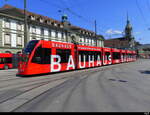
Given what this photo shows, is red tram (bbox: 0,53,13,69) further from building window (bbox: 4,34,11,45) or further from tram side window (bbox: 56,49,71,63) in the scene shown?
tram side window (bbox: 56,49,71,63)

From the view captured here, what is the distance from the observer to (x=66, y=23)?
2055 inches

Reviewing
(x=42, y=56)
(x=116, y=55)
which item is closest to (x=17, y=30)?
(x=42, y=56)

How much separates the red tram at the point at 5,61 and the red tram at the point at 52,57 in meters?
12.0

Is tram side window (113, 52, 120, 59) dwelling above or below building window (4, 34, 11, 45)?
below

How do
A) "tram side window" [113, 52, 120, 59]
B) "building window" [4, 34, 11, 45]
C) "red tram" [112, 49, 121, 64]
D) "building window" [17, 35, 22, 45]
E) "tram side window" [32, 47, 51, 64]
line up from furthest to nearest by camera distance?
"building window" [17, 35, 22, 45] < "building window" [4, 34, 11, 45] < "tram side window" [113, 52, 120, 59] < "red tram" [112, 49, 121, 64] < "tram side window" [32, 47, 51, 64]

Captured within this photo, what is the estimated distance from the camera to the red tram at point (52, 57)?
10.8m

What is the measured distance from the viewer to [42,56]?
1139 cm

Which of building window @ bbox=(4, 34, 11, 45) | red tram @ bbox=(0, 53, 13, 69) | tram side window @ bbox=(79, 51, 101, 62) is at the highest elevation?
building window @ bbox=(4, 34, 11, 45)

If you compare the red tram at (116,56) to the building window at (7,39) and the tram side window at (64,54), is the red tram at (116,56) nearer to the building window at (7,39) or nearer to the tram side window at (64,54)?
the tram side window at (64,54)

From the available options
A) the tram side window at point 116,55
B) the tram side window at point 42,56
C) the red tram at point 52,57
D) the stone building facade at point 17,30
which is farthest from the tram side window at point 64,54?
the stone building facade at point 17,30

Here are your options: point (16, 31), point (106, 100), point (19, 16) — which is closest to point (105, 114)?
point (106, 100)

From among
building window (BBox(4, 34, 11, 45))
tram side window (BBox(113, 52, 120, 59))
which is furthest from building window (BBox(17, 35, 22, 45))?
tram side window (BBox(113, 52, 120, 59))

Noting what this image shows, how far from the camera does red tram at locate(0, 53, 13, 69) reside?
69.8 ft

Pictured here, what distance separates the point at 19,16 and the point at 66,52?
23320 millimetres
